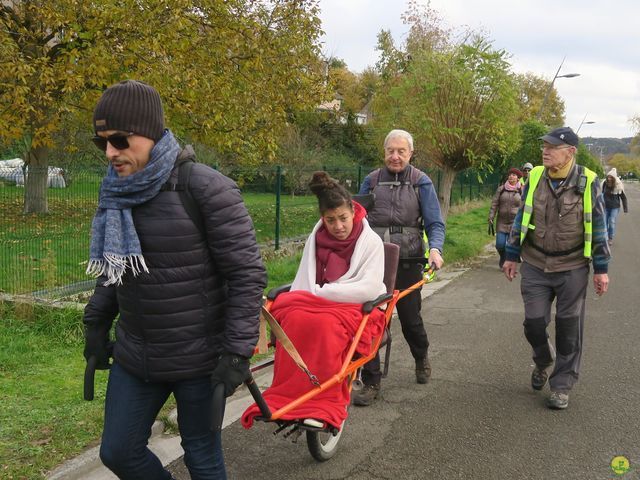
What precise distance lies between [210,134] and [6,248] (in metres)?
6.43

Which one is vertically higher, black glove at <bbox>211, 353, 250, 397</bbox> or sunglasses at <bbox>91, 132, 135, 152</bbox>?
sunglasses at <bbox>91, 132, 135, 152</bbox>

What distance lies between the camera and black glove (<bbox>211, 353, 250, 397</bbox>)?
2.41m

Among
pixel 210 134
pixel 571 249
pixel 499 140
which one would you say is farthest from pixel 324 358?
pixel 499 140

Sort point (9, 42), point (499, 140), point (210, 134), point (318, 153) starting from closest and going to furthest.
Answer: point (9, 42) < point (210, 134) < point (499, 140) < point (318, 153)

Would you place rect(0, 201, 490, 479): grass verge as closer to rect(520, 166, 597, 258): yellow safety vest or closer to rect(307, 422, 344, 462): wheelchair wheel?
rect(307, 422, 344, 462): wheelchair wheel

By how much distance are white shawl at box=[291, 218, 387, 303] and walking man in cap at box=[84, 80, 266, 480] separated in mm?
1292

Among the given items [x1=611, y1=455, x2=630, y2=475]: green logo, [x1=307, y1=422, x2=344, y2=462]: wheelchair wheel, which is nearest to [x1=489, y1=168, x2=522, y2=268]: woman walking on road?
[x1=611, y1=455, x2=630, y2=475]: green logo

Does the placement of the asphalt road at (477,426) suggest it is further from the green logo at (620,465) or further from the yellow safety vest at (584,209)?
the yellow safety vest at (584,209)

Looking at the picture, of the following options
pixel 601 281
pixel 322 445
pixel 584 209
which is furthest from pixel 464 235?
pixel 322 445

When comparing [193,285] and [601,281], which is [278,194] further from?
[193,285]

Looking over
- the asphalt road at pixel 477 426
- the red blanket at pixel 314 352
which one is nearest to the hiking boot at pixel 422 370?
the asphalt road at pixel 477 426

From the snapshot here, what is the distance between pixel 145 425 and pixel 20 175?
16.0 ft

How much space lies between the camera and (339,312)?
363cm

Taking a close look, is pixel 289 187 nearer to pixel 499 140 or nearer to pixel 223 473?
pixel 499 140
